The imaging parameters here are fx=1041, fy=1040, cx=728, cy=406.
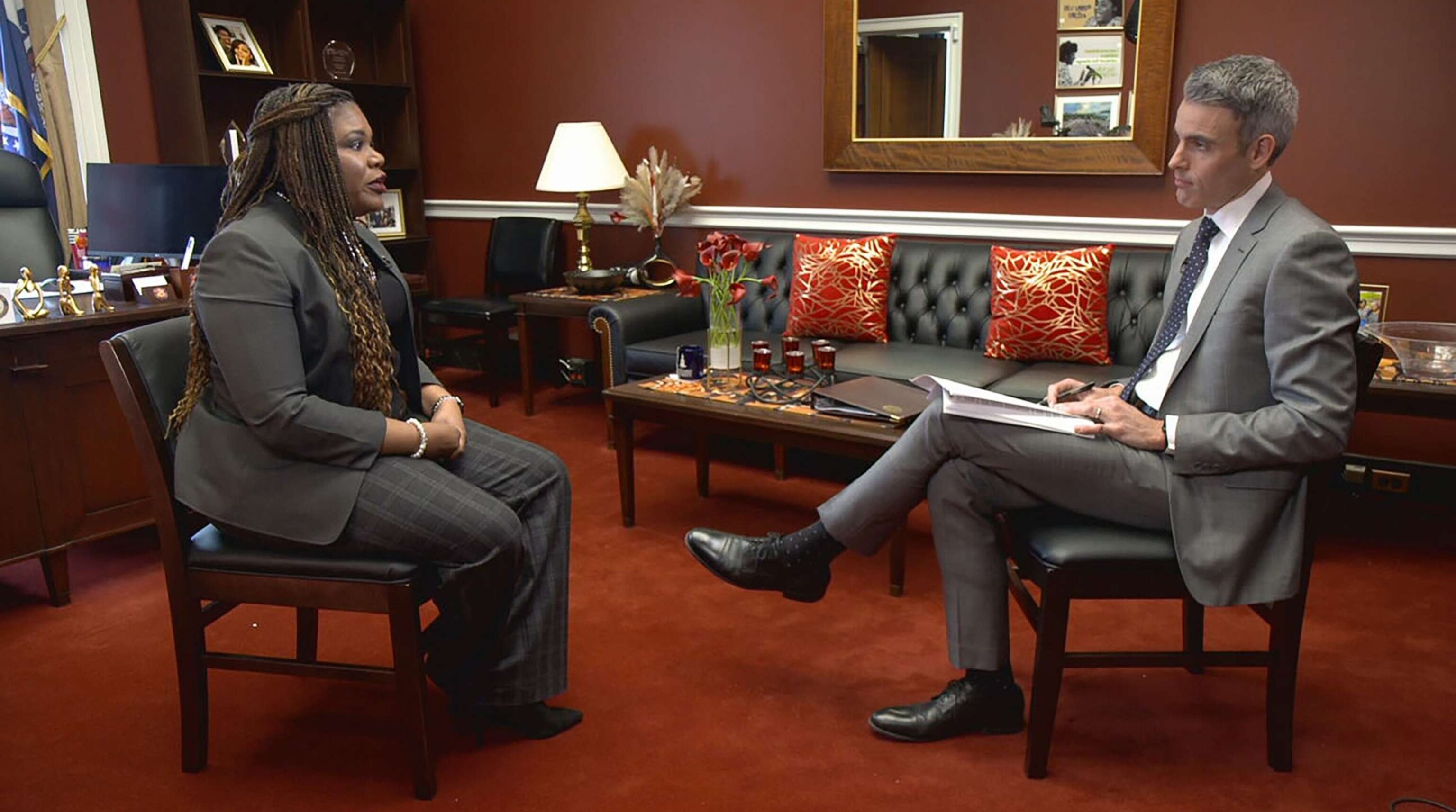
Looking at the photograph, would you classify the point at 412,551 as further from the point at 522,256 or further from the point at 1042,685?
the point at 522,256

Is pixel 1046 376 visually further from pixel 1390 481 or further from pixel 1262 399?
pixel 1262 399

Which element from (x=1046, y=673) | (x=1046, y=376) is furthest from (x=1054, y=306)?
(x=1046, y=673)

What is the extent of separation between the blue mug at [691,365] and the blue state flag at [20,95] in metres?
3.01

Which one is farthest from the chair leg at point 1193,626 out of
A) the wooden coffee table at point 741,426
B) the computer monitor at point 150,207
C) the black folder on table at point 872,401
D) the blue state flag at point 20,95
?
the blue state flag at point 20,95

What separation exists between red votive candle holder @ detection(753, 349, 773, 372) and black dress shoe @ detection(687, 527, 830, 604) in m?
0.94

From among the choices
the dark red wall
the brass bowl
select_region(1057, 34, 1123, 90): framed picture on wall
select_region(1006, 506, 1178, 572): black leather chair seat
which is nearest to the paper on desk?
select_region(1006, 506, 1178, 572): black leather chair seat

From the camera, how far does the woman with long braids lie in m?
1.73

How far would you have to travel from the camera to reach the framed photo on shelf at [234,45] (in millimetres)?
4523

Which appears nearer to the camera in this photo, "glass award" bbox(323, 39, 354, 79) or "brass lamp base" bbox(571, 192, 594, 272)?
"brass lamp base" bbox(571, 192, 594, 272)

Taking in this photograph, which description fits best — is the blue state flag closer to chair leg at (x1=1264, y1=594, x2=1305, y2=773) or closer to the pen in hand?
the pen in hand

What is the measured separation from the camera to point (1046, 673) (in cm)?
183

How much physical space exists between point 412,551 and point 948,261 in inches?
99.9

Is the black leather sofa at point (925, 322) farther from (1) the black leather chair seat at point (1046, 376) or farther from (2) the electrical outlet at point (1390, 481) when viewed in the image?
(2) the electrical outlet at point (1390, 481)

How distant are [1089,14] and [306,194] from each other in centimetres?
283
